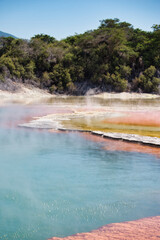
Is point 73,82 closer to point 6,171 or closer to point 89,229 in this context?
point 6,171

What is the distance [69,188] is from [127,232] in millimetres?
2324

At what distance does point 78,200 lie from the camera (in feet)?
20.7

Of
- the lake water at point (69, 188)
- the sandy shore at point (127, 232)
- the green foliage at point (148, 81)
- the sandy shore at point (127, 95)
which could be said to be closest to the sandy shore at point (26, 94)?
the sandy shore at point (127, 95)

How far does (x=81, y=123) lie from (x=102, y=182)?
8956 mm

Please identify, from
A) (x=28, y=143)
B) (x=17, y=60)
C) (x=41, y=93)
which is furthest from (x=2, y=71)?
(x=28, y=143)

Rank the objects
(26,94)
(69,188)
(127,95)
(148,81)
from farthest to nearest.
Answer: (148,81), (127,95), (26,94), (69,188)

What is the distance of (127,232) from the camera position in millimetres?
4934

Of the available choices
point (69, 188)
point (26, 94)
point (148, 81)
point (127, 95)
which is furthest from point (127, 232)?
point (148, 81)

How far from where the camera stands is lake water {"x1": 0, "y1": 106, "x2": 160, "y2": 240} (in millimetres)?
5379

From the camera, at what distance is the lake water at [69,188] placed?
17.6 ft

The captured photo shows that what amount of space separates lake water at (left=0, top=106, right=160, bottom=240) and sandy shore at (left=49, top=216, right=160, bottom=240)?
200mm

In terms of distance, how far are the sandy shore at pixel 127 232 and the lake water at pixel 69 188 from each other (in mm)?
200

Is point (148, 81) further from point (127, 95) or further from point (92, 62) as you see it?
point (92, 62)

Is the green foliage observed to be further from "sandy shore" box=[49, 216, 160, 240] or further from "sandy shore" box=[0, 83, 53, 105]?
"sandy shore" box=[49, 216, 160, 240]
